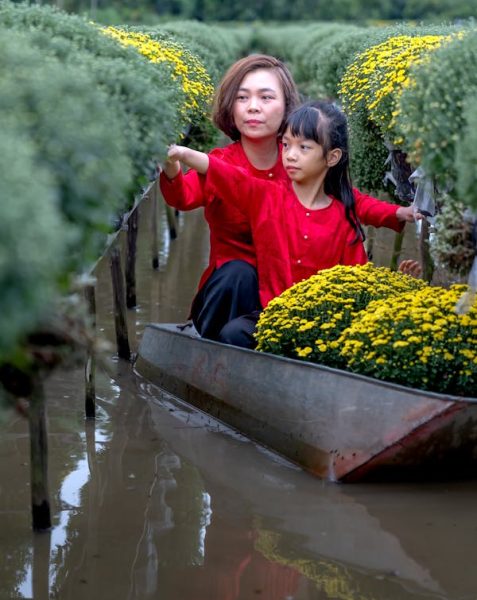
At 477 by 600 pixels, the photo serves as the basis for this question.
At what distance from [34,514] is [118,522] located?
1.35 ft

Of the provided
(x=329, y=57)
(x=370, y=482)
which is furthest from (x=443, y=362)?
(x=329, y=57)

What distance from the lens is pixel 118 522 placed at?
5184 mm

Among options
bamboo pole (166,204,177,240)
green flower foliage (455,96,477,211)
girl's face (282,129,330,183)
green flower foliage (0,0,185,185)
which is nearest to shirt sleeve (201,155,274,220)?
girl's face (282,129,330,183)

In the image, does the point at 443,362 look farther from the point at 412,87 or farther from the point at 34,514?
the point at 34,514

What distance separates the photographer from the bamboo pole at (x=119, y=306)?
7906mm

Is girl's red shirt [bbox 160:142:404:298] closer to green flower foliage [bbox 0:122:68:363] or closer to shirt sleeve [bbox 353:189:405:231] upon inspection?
shirt sleeve [bbox 353:189:405:231]

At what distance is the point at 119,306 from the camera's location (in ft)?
26.0

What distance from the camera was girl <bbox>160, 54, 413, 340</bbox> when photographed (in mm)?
6832

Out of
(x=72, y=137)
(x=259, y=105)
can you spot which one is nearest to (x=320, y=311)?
(x=259, y=105)

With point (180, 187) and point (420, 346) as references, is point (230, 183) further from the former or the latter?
point (420, 346)

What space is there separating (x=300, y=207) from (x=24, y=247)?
3.91 metres

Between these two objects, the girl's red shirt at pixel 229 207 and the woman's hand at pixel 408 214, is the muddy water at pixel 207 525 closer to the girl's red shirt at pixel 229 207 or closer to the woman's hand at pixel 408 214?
the girl's red shirt at pixel 229 207

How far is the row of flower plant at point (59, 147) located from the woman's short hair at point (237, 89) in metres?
1.87

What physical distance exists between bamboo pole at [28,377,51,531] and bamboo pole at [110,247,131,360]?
306 cm
